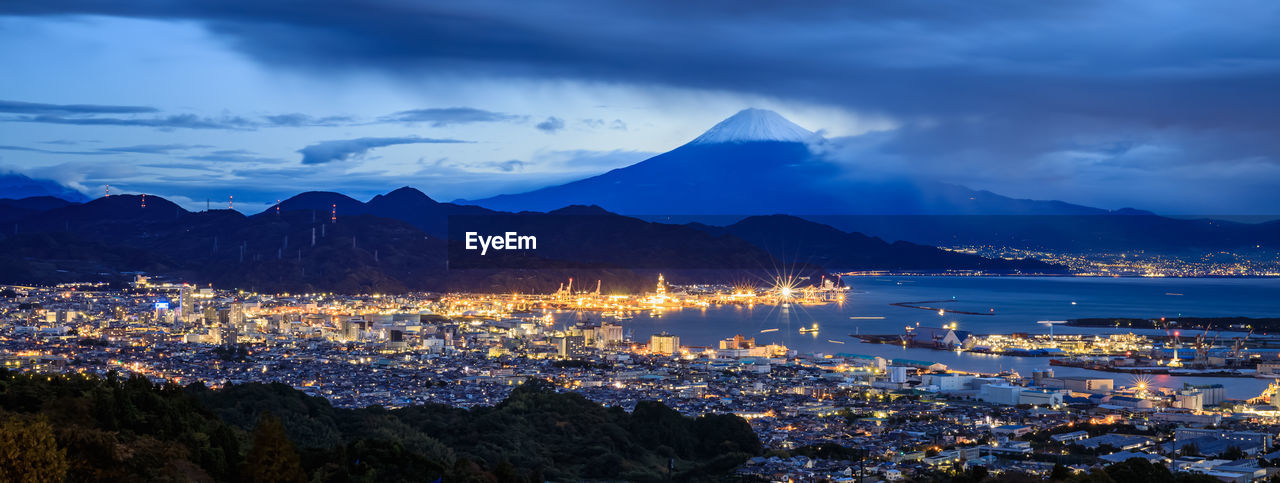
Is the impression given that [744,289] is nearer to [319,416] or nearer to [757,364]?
[757,364]

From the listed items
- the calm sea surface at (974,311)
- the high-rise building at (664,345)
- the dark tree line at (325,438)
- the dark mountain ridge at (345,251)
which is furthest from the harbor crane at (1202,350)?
the dark mountain ridge at (345,251)

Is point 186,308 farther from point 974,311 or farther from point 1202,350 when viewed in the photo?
point 1202,350

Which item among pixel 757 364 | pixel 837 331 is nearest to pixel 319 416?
pixel 757 364

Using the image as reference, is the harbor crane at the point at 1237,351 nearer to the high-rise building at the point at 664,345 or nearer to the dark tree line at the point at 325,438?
the high-rise building at the point at 664,345

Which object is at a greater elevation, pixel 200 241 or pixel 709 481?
pixel 200 241

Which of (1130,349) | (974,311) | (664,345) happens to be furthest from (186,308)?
(974,311)

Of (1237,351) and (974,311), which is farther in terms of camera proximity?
(974,311)

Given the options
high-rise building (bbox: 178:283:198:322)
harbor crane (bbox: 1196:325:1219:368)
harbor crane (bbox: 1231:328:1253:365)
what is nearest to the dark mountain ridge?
high-rise building (bbox: 178:283:198:322)
